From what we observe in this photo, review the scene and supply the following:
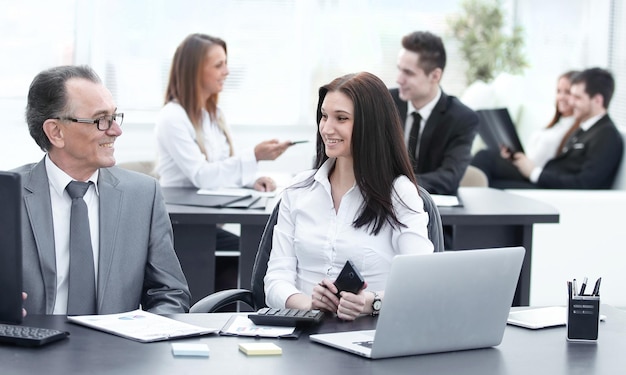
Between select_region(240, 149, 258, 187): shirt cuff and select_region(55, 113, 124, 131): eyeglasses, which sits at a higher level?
select_region(55, 113, 124, 131): eyeglasses

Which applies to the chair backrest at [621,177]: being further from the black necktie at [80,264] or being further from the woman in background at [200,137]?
the black necktie at [80,264]

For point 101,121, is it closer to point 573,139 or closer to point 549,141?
point 573,139

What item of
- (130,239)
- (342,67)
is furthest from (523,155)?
(130,239)

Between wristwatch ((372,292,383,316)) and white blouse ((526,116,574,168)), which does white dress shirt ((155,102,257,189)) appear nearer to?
wristwatch ((372,292,383,316))

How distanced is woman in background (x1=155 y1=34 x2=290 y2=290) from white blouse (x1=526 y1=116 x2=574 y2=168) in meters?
2.98

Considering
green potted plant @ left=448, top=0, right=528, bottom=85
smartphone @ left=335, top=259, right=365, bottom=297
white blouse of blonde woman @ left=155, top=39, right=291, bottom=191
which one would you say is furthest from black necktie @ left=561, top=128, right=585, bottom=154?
smartphone @ left=335, top=259, right=365, bottom=297

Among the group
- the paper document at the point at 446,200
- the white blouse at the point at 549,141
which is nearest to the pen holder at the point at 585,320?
the paper document at the point at 446,200

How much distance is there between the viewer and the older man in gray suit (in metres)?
2.69

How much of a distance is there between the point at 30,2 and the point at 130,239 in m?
5.25

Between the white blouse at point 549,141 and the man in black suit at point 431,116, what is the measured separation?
2150 millimetres

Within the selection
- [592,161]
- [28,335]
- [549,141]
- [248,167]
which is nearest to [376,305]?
[28,335]

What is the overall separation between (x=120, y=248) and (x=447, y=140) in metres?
2.53

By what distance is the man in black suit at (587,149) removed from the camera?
6.52 m

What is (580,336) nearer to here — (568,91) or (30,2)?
(568,91)
